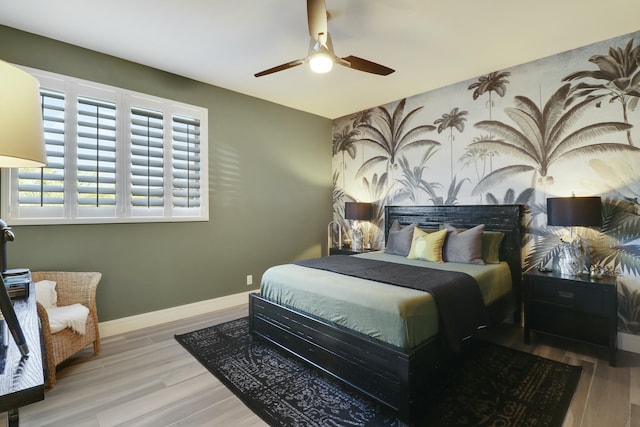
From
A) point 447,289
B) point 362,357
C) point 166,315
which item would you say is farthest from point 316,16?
point 166,315

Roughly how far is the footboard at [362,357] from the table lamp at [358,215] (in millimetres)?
2288

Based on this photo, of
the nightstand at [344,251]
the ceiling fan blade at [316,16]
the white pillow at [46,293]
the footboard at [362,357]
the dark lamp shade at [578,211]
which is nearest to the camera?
the footboard at [362,357]

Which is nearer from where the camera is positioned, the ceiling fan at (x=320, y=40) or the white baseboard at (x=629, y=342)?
the ceiling fan at (x=320, y=40)

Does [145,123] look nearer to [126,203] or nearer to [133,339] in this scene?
[126,203]

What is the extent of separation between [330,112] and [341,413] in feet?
14.3

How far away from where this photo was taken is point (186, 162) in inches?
148

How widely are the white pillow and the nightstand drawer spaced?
14.2 ft

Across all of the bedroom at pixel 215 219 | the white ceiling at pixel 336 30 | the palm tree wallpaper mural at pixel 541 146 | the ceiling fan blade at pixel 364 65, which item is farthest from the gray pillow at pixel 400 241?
the ceiling fan blade at pixel 364 65

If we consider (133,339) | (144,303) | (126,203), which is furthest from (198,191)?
(133,339)

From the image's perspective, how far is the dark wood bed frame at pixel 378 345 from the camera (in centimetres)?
184

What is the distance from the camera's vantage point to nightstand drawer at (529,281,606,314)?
2629 millimetres

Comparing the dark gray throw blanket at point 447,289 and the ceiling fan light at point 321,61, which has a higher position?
the ceiling fan light at point 321,61

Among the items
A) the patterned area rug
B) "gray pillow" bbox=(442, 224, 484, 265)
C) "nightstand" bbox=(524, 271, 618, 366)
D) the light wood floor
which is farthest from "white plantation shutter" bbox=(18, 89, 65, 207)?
"nightstand" bbox=(524, 271, 618, 366)

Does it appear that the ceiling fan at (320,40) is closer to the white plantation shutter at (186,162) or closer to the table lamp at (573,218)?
the white plantation shutter at (186,162)
